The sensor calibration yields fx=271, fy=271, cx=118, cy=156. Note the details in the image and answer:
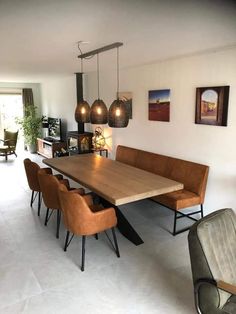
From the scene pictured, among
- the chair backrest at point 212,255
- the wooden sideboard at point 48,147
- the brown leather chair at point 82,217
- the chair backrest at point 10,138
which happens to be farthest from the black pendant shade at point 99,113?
the chair backrest at point 10,138

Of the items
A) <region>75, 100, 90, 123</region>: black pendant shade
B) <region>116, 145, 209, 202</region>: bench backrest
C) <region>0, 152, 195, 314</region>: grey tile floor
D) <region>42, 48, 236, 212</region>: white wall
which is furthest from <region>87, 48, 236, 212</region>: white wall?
<region>75, 100, 90, 123</region>: black pendant shade

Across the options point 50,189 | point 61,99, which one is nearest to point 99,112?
point 50,189

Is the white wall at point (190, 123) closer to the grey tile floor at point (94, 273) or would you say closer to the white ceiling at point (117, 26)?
the white ceiling at point (117, 26)

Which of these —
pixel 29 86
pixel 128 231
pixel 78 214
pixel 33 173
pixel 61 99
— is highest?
pixel 29 86

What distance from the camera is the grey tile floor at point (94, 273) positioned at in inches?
94.0

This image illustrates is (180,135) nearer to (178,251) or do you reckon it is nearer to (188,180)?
(188,180)

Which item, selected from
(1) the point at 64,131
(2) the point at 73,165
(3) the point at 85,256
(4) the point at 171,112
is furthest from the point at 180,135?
(1) the point at 64,131

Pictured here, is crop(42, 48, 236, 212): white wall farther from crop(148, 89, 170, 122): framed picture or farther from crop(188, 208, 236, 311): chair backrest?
crop(188, 208, 236, 311): chair backrest

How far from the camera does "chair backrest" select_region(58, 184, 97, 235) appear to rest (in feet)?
9.18

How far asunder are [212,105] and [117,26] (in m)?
1.90

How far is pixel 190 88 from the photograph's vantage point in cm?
404

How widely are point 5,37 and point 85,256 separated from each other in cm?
254

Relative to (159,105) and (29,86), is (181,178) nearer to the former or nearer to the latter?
(159,105)

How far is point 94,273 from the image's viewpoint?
283cm
